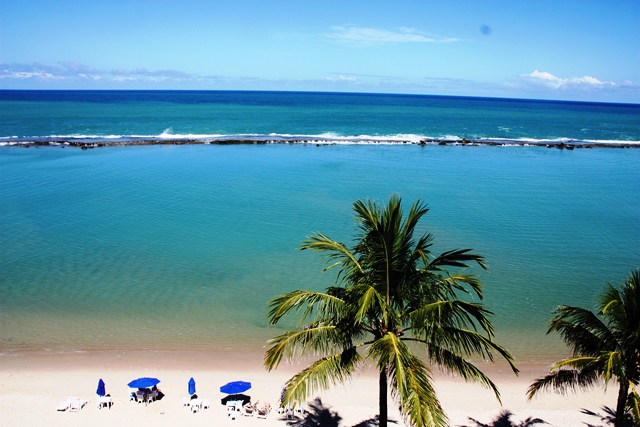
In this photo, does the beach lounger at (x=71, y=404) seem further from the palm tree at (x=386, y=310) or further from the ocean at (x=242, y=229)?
the palm tree at (x=386, y=310)

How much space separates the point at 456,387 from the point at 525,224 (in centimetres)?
1704

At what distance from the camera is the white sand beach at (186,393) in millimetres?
12195

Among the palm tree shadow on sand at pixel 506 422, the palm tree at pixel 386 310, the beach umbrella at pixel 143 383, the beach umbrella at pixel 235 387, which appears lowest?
the palm tree shadow on sand at pixel 506 422

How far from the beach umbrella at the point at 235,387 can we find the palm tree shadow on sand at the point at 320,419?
162 cm

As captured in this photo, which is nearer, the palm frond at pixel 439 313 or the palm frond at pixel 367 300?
the palm frond at pixel 367 300

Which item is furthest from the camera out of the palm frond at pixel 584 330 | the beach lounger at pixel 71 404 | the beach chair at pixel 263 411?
the beach lounger at pixel 71 404

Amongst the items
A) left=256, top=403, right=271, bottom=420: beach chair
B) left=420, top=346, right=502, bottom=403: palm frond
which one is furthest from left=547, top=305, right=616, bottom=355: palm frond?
left=256, top=403, right=271, bottom=420: beach chair

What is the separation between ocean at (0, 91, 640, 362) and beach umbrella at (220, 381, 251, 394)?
8.90 feet

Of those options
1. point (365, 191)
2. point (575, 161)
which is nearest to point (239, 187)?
point (365, 191)

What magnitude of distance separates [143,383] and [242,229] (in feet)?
46.4

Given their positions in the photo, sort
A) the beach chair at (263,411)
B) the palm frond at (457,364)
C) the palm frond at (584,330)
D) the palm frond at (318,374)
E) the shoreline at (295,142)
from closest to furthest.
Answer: the palm frond at (318,374)
the palm frond at (457,364)
the palm frond at (584,330)
the beach chair at (263,411)
the shoreline at (295,142)

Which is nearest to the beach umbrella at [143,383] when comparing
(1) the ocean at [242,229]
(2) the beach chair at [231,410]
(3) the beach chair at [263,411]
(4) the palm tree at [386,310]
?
(2) the beach chair at [231,410]

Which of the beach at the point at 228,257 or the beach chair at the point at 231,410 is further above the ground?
the beach at the point at 228,257

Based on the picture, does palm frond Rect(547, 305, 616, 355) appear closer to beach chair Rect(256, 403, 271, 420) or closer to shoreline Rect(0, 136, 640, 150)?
beach chair Rect(256, 403, 271, 420)
